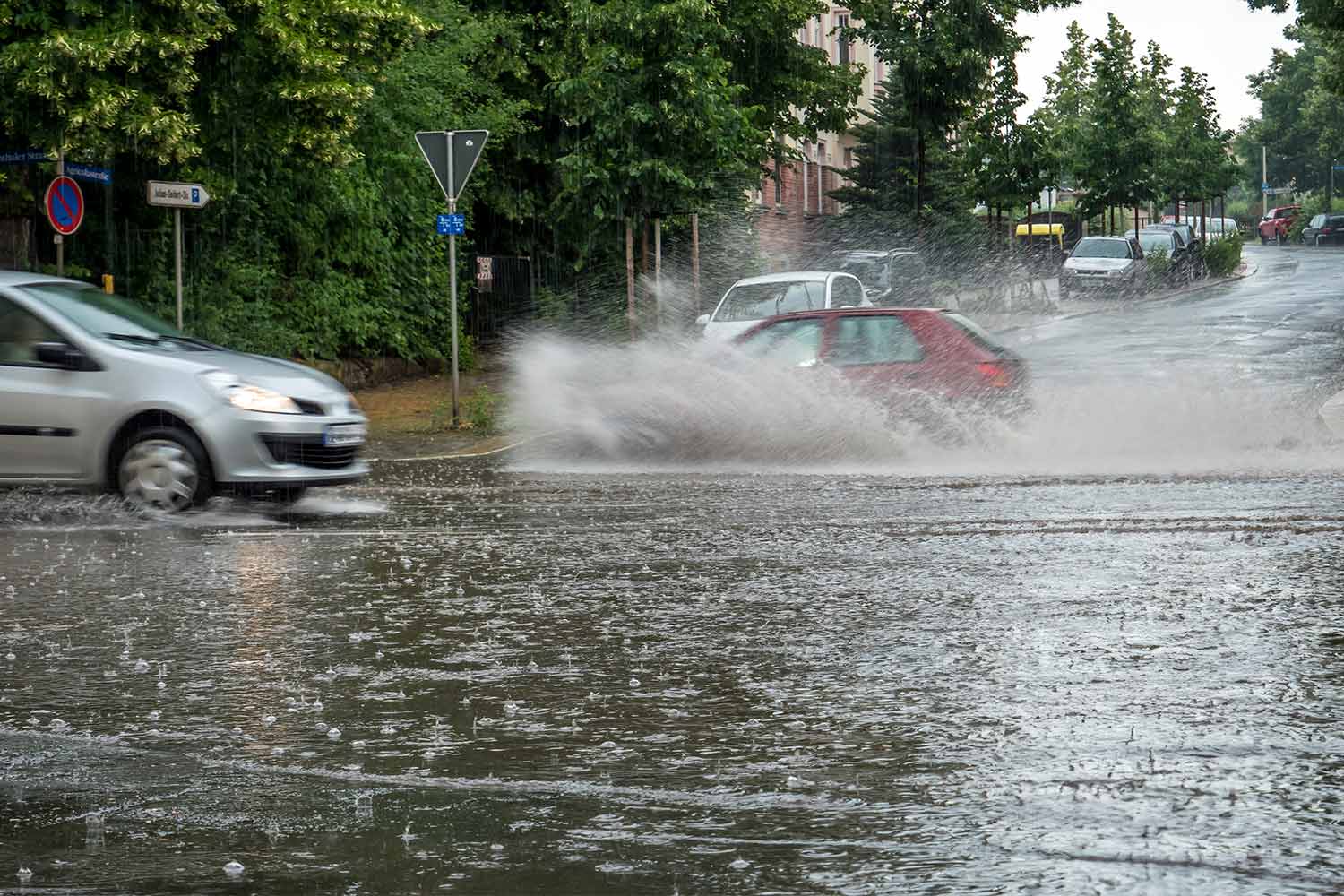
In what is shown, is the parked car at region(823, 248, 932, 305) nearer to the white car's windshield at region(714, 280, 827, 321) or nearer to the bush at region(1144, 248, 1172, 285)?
the white car's windshield at region(714, 280, 827, 321)

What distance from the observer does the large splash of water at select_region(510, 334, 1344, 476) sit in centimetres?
1447

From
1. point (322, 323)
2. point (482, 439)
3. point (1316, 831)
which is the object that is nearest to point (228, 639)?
point (1316, 831)

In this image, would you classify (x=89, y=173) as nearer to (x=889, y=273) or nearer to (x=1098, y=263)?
(x=889, y=273)

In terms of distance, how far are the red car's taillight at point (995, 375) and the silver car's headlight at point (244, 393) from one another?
5.72 m

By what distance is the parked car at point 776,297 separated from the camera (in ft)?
70.4

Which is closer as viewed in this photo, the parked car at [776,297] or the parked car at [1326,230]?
the parked car at [776,297]

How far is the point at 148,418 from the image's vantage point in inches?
460

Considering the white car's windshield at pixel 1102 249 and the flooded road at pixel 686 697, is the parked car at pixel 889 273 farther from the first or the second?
the flooded road at pixel 686 697

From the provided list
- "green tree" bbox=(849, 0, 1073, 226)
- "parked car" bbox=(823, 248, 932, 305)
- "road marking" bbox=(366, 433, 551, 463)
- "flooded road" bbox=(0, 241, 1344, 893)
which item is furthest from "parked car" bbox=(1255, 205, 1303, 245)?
"flooded road" bbox=(0, 241, 1344, 893)

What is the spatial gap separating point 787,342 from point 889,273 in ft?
64.9

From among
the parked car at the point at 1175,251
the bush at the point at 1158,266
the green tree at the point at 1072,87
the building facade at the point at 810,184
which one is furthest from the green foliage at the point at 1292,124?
the bush at the point at 1158,266

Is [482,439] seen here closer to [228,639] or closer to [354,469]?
[354,469]

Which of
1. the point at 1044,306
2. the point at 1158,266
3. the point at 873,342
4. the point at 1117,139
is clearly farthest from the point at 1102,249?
the point at 873,342

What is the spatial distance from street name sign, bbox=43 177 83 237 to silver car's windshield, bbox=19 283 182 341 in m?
5.54
